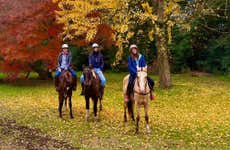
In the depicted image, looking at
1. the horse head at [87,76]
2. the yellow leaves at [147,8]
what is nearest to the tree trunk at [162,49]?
the yellow leaves at [147,8]

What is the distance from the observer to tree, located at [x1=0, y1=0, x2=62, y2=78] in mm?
23547

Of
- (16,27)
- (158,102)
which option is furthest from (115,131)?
(16,27)

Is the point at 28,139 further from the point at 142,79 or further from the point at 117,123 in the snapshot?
the point at 142,79

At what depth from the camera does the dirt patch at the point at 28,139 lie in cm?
1134

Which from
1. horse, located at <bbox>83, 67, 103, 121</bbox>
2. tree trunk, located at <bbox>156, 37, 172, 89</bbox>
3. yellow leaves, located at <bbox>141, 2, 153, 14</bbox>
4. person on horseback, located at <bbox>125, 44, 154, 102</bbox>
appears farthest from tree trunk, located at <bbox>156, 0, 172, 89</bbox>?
person on horseback, located at <bbox>125, 44, 154, 102</bbox>

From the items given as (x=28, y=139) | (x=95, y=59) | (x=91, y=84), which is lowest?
(x=28, y=139)

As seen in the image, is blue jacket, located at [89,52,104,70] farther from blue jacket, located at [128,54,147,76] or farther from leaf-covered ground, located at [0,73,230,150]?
blue jacket, located at [128,54,147,76]

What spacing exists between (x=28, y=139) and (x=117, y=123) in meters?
3.48

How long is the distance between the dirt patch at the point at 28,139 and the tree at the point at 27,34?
9.62 m

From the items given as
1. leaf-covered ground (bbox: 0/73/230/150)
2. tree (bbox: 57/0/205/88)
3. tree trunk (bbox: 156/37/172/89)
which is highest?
tree (bbox: 57/0/205/88)

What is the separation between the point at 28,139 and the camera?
12.2 metres

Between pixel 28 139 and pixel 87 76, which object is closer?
pixel 28 139

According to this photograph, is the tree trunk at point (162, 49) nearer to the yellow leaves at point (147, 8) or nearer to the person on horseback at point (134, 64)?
the yellow leaves at point (147, 8)

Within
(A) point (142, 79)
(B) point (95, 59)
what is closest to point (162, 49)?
(B) point (95, 59)
